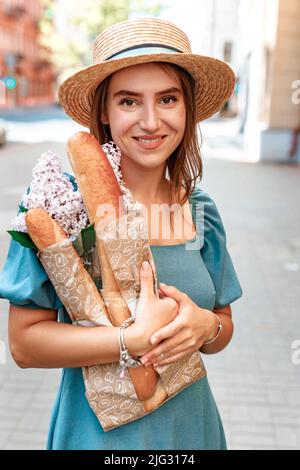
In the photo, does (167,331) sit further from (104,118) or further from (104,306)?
(104,118)

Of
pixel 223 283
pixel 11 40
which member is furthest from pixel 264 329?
pixel 11 40

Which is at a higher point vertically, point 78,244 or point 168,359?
point 78,244

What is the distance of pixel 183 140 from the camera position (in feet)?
4.98

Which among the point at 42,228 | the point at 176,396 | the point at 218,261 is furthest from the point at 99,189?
the point at 176,396

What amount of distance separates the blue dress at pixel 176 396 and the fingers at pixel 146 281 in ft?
0.74

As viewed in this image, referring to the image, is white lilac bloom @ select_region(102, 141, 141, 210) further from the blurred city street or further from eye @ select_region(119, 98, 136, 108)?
the blurred city street

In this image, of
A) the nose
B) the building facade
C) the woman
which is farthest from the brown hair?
the building facade

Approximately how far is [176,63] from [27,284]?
0.67 meters

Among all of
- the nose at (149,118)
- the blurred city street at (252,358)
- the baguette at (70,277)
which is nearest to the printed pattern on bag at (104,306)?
the baguette at (70,277)

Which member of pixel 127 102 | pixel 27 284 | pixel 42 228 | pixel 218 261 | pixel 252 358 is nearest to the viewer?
pixel 42 228

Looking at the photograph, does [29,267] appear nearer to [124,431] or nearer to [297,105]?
[124,431]

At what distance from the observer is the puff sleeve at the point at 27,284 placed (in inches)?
47.3

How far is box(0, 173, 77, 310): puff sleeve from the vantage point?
1.20 metres

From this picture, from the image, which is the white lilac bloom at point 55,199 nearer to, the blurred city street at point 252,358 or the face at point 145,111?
the face at point 145,111
